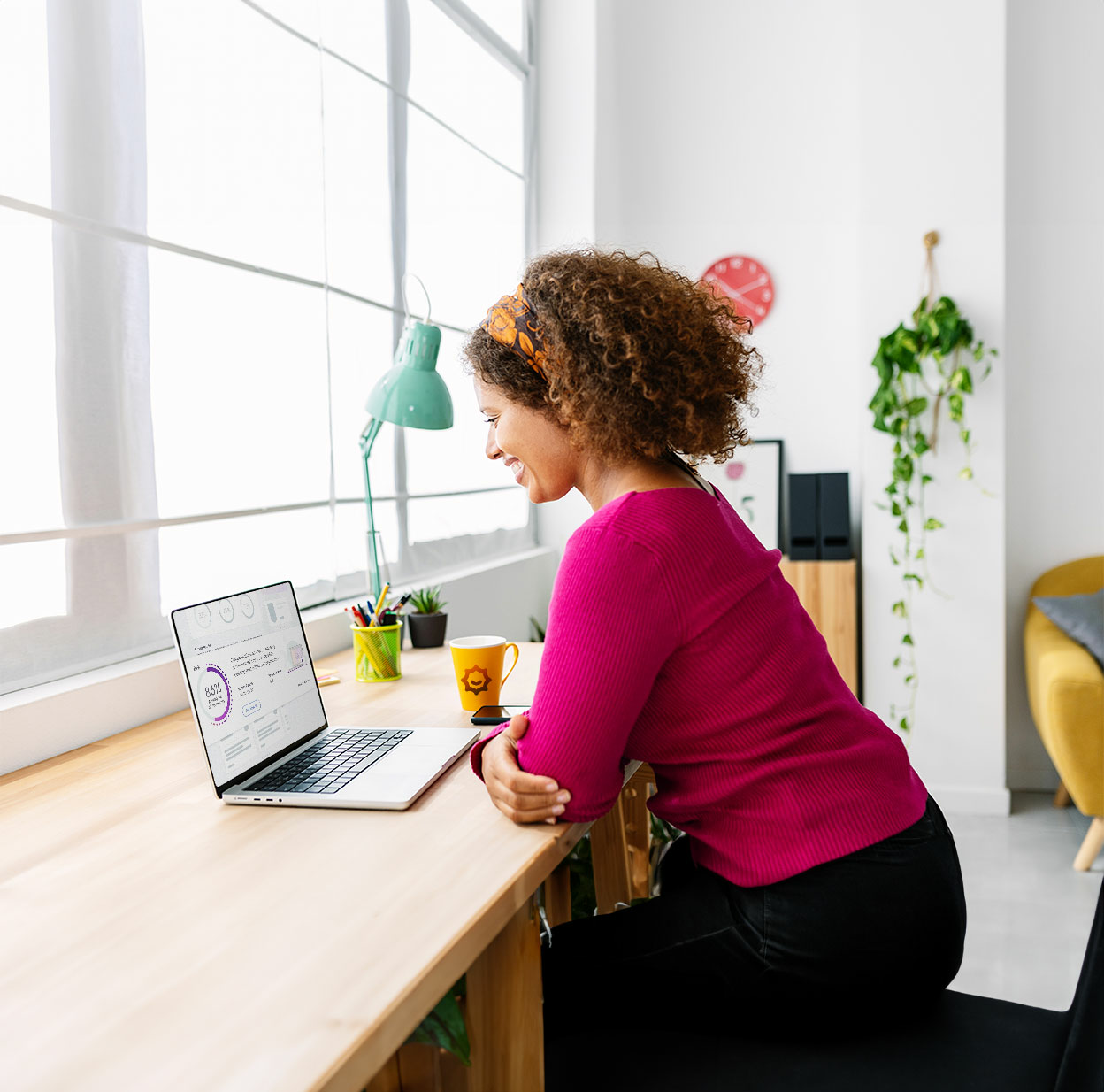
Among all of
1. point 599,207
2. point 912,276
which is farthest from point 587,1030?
point 599,207

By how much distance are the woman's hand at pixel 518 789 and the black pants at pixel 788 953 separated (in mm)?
192

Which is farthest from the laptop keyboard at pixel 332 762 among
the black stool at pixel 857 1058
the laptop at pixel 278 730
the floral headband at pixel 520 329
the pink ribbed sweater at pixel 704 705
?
the floral headband at pixel 520 329

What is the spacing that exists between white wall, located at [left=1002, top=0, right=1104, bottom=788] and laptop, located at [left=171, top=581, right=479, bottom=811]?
2799 mm

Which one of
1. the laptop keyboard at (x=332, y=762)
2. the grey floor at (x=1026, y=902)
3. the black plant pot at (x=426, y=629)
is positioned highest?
the black plant pot at (x=426, y=629)

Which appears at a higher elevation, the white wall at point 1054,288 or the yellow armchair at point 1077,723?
the white wall at point 1054,288

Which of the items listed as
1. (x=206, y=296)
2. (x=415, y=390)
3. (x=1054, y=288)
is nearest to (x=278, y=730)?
(x=415, y=390)

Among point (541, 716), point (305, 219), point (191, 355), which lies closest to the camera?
point (541, 716)

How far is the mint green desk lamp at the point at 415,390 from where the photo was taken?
1.79m

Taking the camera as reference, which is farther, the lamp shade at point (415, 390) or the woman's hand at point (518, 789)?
the lamp shade at point (415, 390)

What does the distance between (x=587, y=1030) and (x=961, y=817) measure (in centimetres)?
264

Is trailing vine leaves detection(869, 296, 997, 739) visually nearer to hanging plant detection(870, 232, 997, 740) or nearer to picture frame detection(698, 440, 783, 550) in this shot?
hanging plant detection(870, 232, 997, 740)

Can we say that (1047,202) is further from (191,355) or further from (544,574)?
(191,355)

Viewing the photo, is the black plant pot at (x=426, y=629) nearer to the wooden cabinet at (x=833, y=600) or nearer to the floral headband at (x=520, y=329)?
the floral headband at (x=520, y=329)

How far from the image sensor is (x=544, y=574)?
3.64 metres
